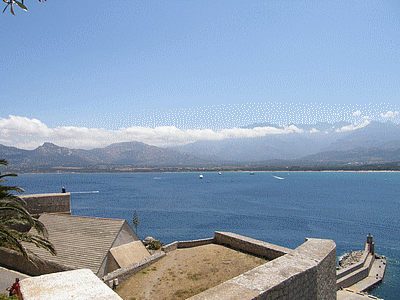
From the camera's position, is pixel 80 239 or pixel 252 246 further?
pixel 80 239

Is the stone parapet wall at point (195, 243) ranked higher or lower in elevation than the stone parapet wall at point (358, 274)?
higher

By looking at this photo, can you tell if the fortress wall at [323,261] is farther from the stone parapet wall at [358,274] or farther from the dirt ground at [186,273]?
the stone parapet wall at [358,274]

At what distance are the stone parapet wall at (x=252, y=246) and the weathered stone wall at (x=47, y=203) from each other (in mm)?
9816

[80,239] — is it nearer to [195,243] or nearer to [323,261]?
[195,243]

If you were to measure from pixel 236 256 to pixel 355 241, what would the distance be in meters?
43.4

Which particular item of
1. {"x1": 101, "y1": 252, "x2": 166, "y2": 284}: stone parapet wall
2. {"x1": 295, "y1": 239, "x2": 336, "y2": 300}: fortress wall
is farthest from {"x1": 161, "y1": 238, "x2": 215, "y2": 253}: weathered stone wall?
{"x1": 295, "y1": 239, "x2": 336, "y2": 300}: fortress wall

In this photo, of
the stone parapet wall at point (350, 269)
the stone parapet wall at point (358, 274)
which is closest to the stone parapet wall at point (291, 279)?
the stone parapet wall at point (358, 274)

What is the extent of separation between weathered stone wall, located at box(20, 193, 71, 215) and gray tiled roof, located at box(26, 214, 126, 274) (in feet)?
2.23

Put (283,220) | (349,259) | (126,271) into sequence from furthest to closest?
(283,220) < (349,259) < (126,271)

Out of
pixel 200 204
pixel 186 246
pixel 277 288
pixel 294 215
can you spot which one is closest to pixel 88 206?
pixel 200 204

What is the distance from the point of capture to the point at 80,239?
1452 centimetres

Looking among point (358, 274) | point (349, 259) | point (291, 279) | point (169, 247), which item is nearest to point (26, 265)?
point (169, 247)

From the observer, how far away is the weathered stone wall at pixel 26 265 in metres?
12.4

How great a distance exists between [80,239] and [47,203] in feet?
13.4
